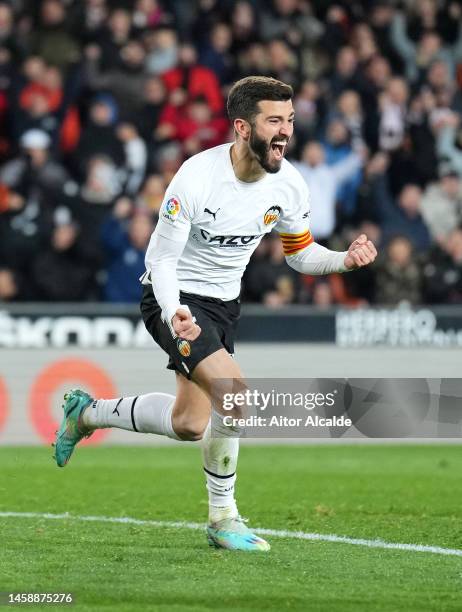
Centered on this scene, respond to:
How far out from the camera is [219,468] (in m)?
7.00

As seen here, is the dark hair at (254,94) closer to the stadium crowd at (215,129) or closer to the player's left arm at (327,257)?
the player's left arm at (327,257)

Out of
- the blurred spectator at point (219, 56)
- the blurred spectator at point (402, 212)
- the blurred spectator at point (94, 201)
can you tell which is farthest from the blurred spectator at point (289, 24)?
the blurred spectator at point (94, 201)

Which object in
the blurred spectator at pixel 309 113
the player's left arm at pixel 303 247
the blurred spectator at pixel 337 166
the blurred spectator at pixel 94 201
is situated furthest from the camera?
the blurred spectator at pixel 309 113

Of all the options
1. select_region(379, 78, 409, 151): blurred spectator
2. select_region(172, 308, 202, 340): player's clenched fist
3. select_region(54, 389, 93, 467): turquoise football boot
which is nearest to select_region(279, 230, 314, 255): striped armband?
select_region(172, 308, 202, 340): player's clenched fist

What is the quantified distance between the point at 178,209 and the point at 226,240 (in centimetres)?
38

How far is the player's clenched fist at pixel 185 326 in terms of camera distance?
20.9ft

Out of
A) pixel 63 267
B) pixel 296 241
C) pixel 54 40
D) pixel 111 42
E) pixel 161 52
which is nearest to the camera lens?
pixel 296 241

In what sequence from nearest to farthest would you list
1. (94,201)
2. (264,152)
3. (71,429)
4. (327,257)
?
(264,152) < (327,257) < (71,429) < (94,201)

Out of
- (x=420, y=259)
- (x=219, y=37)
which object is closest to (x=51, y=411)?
(x=420, y=259)

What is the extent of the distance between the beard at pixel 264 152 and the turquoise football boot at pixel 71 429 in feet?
5.33

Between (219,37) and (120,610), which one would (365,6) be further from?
(120,610)

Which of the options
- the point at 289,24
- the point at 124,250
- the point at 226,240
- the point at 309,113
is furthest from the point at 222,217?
the point at 289,24

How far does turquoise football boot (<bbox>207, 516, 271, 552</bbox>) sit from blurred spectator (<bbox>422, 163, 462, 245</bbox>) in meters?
8.83

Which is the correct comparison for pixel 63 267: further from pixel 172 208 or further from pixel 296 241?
pixel 172 208
